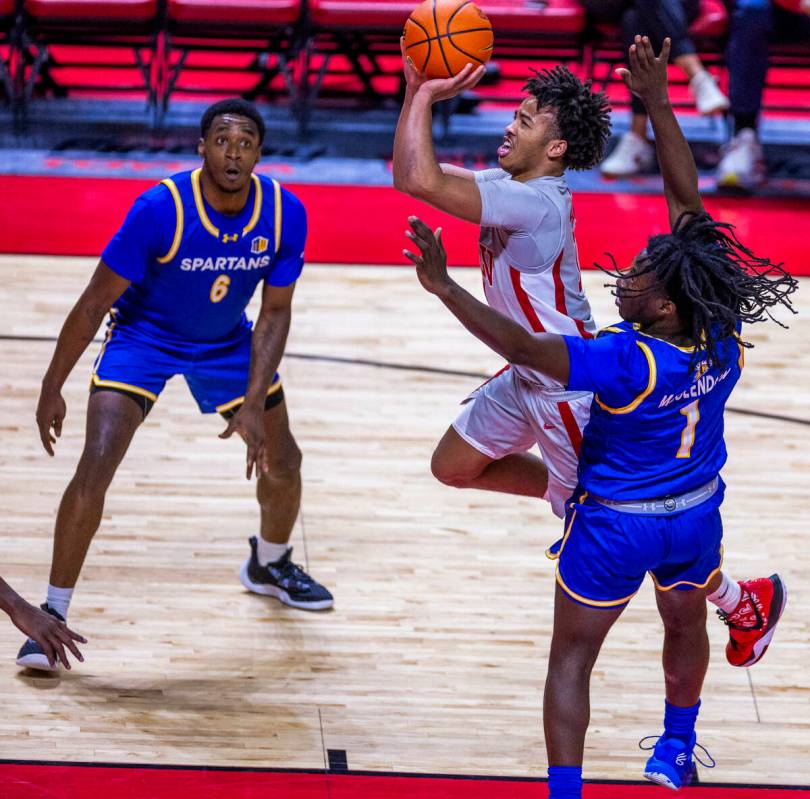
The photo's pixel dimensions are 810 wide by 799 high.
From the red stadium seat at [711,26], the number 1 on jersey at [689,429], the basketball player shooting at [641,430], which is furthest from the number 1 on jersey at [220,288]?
the red stadium seat at [711,26]

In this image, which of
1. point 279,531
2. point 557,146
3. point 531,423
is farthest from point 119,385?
point 557,146

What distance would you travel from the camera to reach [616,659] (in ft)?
14.8

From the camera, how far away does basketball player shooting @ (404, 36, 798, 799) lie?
10.5ft

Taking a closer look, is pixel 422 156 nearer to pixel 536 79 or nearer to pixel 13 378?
pixel 536 79

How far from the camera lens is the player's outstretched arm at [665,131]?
388 centimetres

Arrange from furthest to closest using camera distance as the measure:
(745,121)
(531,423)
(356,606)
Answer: (745,121) < (356,606) < (531,423)

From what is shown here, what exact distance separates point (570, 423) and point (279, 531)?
135cm

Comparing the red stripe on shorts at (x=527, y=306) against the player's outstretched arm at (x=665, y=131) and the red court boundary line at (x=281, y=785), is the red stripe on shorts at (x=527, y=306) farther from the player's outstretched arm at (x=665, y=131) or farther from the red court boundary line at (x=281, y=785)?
the red court boundary line at (x=281, y=785)

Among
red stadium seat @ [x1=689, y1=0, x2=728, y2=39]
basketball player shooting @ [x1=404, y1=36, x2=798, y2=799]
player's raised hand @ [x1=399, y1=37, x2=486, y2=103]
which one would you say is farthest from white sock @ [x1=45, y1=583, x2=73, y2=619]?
red stadium seat @ [x1=689, y1=0, x2=728, y2=39]

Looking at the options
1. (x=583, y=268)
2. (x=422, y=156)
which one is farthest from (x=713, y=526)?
(x=583, y=268)

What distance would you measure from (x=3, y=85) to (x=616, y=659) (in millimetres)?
8030

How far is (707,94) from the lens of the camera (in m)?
9.00

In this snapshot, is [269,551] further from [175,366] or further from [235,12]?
[235,12]

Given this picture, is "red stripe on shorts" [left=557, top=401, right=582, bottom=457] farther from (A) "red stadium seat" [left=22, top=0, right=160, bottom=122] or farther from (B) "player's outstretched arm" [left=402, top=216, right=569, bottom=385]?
(A) "red stadium seat" [left=22, top=0, right=160, bottom=122]
